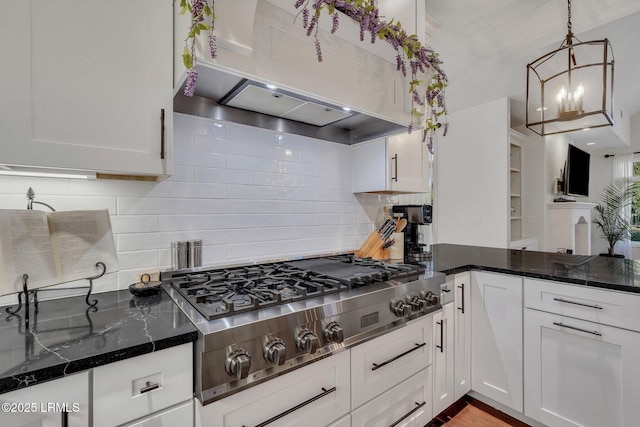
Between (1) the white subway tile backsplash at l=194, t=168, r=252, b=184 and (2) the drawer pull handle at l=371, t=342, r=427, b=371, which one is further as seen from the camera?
(1) the white subway tile backsplash at l=194, t=168, r=252, b=184

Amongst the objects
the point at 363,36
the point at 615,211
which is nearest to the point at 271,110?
the point at 363,36

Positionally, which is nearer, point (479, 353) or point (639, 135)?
point (479, 353)

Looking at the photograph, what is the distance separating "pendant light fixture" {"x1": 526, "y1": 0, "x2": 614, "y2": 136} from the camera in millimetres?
1759

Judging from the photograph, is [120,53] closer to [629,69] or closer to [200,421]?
[200,421]

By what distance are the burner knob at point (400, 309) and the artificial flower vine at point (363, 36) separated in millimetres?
1044

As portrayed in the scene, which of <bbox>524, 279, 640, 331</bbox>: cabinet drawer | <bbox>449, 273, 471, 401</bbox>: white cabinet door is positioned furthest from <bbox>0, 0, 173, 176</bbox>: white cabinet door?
<bbox>524, 279, 640, 331</bbox>: cabinet drawer

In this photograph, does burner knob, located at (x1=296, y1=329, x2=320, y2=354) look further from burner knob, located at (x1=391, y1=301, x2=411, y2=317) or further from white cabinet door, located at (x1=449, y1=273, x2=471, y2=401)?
white cabinet door, located at (x1=449, y1=273, x2=471, y2=401)

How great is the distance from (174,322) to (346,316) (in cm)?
60

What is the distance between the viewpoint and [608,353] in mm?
1417

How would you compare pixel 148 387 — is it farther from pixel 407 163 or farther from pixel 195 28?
pixel 407 163

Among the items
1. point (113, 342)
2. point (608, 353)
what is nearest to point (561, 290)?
point (608, 353)

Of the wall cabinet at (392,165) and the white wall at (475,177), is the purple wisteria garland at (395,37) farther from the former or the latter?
the white wall at (475,177)

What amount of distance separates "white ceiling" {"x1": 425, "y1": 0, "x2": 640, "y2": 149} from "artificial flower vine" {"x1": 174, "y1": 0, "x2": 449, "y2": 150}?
0.60m

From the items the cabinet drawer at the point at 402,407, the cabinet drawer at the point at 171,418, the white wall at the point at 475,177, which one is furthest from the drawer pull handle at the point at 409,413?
the white wall at the point at 475,177
